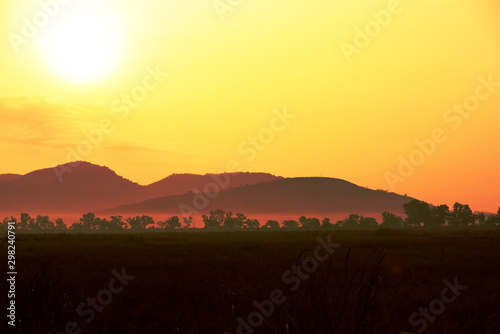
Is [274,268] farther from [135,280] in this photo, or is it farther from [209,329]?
[209,329]

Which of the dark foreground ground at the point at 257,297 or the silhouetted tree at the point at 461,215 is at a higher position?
the silhouetted tree at the point at 461,215

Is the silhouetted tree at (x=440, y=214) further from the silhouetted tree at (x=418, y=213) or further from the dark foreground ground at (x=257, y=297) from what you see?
the dark foreground ground at (x=257, y=297)

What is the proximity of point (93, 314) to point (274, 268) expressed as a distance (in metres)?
10.9

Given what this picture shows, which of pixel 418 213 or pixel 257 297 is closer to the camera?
pixel 257 297

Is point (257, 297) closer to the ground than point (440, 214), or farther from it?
closer to the ground

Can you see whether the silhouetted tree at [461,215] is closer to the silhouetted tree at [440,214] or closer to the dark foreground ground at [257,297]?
the silhouetted tree at [440,214]

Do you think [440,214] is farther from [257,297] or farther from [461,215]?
[257,297]

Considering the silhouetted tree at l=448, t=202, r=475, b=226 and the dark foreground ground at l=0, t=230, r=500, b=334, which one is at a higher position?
the silhouetted tree at l=448, t=202, r=475, b=226

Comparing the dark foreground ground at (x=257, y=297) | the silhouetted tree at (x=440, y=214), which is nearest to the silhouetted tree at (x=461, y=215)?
the silhouetted tree at (x=440, y=214)

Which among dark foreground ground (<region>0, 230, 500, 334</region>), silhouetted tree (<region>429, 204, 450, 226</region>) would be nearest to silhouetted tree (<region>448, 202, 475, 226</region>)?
silhouetted tree (<region>429, 204, 450, 226</region>)

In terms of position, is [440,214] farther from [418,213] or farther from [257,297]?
[257,297]

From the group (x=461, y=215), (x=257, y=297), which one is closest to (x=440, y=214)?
(x=461, y=215)

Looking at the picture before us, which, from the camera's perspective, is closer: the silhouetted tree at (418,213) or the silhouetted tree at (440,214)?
the silhouetted tree at (440,214)

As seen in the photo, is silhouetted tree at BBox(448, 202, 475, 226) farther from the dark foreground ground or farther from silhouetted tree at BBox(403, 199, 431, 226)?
the dark foreground ground
